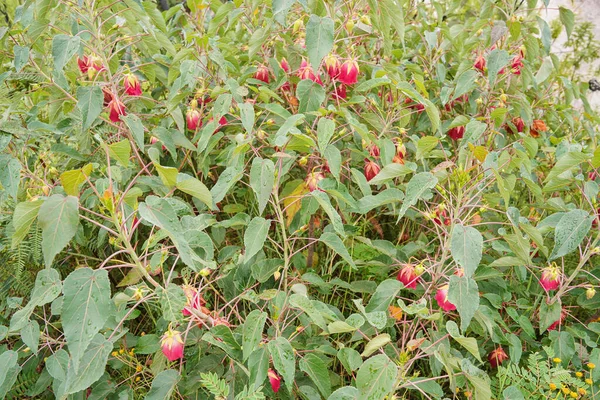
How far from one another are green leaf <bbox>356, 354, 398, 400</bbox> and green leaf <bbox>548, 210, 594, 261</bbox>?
0.61 m

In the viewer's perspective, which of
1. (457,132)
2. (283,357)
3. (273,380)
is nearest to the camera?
(283,357)

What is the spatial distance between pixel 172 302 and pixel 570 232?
1085mm

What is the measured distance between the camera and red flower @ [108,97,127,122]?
161 centimetres

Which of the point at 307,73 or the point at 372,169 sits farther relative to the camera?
the point at 372,169

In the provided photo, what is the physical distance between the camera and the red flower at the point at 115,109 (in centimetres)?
161

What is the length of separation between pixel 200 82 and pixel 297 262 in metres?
0.70

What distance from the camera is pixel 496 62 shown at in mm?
1842

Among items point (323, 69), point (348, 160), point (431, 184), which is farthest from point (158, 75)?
point (431, 184)

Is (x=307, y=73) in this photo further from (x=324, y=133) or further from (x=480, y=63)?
(x=480, y=63)

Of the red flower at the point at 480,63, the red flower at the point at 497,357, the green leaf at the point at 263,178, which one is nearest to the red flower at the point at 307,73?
the green leaf at the point at 263,178

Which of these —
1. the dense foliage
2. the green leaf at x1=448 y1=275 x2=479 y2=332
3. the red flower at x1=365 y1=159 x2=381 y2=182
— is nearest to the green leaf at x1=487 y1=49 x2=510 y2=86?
the dense foliage

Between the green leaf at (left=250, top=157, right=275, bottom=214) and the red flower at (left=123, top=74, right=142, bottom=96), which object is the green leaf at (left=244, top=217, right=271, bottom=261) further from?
the red flower at (left=123, top=74, right=142, bottom=96)

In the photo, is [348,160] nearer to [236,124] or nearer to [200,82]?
[236,124]

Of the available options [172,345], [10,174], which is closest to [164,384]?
[172,345]
